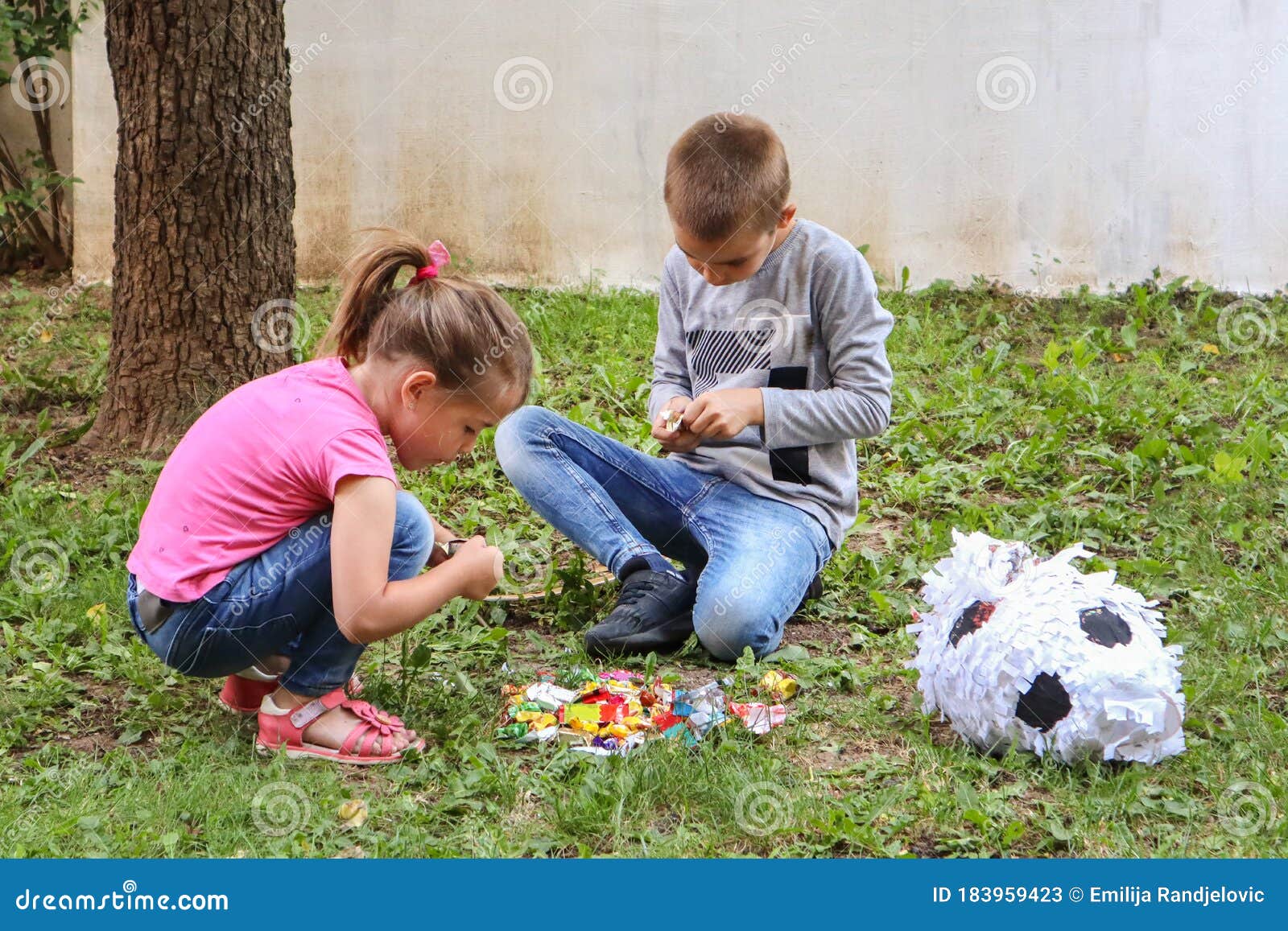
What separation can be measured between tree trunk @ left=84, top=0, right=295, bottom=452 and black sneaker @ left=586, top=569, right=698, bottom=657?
1736 mm

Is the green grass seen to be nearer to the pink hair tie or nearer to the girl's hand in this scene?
the girl's hand

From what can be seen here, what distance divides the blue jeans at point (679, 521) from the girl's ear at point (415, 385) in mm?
809

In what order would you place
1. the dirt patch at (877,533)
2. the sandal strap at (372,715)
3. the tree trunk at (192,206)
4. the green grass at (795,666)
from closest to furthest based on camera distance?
1. the green grass at (795,666)
2. the sandal strap at (372,715)
3. the dirt patch at (877,533)
4. the tree trunk at (192,206)

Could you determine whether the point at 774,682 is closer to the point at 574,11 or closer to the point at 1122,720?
the point at 1122,720

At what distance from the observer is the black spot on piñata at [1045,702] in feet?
7.29

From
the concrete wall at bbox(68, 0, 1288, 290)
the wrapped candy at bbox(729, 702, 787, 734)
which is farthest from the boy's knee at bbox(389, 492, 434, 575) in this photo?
the concrete wall at bbox(68, 0, 1288, 290)

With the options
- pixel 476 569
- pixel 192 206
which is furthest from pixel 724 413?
pixel 192 206

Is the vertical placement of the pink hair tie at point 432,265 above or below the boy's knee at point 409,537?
above

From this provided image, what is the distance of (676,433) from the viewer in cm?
293

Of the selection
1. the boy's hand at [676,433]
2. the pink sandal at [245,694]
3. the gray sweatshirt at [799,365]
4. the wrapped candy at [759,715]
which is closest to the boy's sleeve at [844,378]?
the gray sweatshirt at [799,365]

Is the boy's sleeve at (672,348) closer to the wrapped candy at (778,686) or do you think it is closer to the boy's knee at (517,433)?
the boy's knee at (517,433)

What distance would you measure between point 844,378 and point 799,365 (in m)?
0.13

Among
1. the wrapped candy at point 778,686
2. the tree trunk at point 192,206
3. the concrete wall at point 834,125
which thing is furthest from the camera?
the concrete wall at point 834,125

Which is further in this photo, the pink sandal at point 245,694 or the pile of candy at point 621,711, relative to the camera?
the pink sandal at point 245,694
